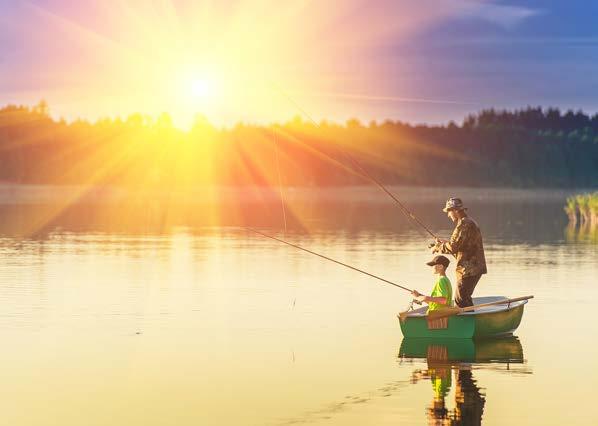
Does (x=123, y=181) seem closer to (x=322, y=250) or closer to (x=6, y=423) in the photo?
(x=322, y=250)

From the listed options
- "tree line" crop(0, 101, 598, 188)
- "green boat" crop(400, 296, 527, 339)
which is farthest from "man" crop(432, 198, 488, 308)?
"tree line" crop(0, 101, 598, 188)

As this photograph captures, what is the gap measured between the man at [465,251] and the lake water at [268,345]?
119 cm

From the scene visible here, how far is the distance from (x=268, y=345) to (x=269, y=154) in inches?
6482

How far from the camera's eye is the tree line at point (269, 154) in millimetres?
163125

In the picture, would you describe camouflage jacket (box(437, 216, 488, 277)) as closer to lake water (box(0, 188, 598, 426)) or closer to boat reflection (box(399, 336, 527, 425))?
boat reflection (box(399, 336, 527, 425))

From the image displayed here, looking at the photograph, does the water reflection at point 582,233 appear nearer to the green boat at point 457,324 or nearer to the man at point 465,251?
the man at point 465,251

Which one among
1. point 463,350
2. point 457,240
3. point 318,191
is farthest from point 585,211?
point 318,191

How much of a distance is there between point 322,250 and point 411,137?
144294mm

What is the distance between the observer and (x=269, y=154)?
183625 mm

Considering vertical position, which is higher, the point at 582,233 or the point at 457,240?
the point at 457,240

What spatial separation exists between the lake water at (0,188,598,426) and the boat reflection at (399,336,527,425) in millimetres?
43

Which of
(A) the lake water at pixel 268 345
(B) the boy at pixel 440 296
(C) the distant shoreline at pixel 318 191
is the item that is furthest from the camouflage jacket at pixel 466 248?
Result: (C) the distant shoreline at pixel 318 191

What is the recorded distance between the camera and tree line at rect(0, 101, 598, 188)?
163125 mm

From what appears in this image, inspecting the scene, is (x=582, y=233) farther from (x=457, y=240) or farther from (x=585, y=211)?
(x=457, y=240)
